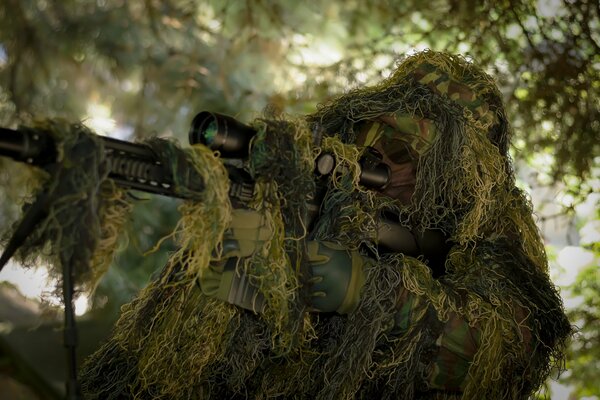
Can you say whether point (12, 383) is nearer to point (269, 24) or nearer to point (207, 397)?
point (207, 397)

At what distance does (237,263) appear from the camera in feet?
3.97

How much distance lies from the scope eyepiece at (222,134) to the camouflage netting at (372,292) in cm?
2

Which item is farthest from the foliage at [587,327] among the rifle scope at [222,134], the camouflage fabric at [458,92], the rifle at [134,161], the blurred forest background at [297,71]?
the rifle scope at [222,134]

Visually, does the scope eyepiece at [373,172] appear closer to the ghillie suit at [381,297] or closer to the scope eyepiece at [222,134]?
the ghillie suit at [381,297]

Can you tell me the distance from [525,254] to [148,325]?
0.77 meters

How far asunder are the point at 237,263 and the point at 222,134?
0.21 meters

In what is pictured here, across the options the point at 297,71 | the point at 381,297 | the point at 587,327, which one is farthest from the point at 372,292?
the point at 297,71

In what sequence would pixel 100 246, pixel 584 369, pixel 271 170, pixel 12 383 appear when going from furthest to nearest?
pixel 584 369, pixel 271 170, pixel 100 246, pixel 12 383

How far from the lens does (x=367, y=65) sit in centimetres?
304

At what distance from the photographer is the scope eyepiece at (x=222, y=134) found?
3.79ft

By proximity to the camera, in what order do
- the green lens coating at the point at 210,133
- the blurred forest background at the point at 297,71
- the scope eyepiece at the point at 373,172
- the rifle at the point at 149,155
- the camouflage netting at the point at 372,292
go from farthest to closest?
1. the blurred forest background at the point at 297,71
2. the scope eyepiece at the point at 373,172
3. the camouflage netting at the point at 372,292
4. the green lens coating at the point at 210,133
5. the rifle at the point at 149,155

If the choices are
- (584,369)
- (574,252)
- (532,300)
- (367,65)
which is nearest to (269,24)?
(367,65)

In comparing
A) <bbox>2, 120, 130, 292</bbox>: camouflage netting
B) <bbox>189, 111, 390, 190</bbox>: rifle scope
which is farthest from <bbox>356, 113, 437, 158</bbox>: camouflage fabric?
<bbox>2, 120, 130, 292</bbox>: camouflage netting

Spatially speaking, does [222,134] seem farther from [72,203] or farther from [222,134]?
[72,203]
